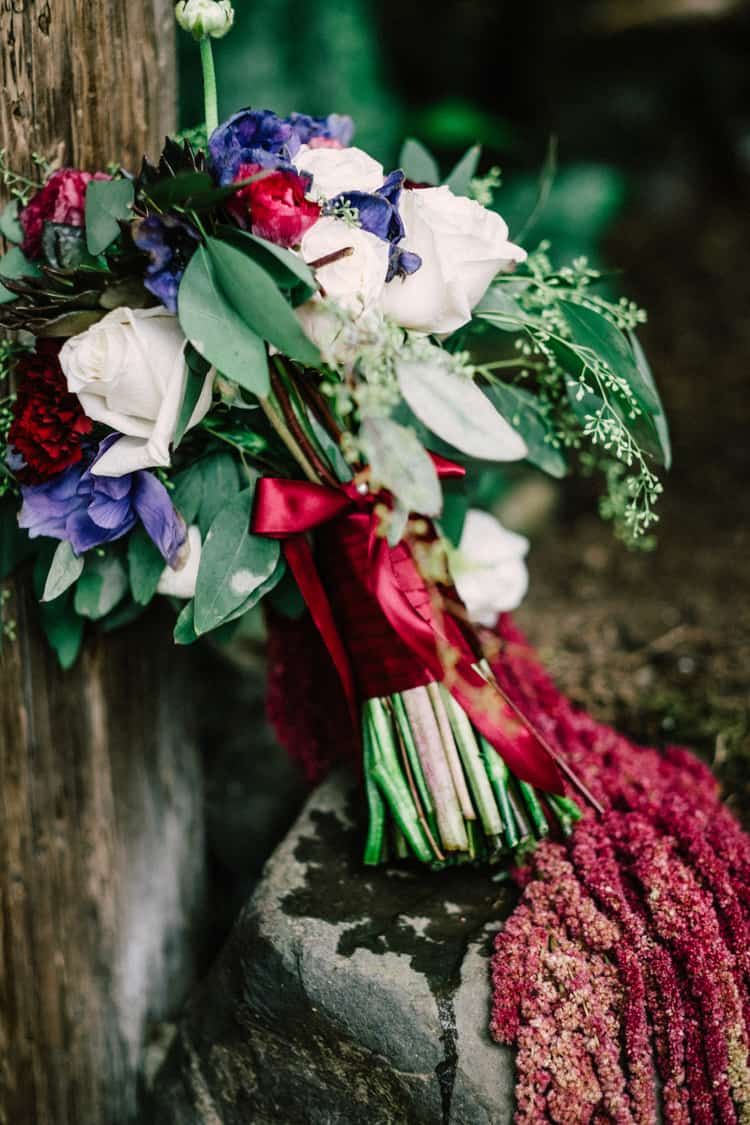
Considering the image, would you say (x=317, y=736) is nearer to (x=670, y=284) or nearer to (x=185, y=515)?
(x=185, y=515)

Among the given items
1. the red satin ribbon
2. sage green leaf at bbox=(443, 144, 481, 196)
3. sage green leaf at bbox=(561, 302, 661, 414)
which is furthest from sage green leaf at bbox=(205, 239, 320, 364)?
sage green leaf at bbox=(443, 144, 481, 196)

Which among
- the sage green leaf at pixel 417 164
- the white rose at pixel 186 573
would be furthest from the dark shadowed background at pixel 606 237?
the white rose at pixel 186 573

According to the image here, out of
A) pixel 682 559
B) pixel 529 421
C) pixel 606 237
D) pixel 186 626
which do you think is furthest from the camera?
pixel 606 237

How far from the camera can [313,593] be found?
4.37ft

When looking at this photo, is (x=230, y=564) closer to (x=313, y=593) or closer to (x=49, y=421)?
(x=313, y=593)

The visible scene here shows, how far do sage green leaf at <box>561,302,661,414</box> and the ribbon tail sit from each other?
488 mm

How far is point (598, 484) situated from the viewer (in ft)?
10.5

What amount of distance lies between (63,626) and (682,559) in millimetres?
1894

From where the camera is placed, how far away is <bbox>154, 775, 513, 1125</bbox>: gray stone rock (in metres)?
1.20

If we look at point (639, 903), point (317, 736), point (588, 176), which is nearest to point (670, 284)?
point (588, 176)

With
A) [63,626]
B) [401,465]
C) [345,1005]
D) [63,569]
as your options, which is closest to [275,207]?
[401,465]

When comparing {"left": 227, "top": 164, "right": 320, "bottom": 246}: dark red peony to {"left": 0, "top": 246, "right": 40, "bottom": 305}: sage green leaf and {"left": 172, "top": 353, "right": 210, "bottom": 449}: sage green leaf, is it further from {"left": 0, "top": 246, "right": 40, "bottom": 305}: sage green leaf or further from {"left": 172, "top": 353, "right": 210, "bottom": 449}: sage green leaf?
{"left": 0, "top": 246, "right": 40, "bottom": 305}: sage green leaf

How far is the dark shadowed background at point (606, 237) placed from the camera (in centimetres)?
207

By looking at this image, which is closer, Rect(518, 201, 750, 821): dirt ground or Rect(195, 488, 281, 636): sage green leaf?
Rect(195, 488, 281, 636): sage green leaf
